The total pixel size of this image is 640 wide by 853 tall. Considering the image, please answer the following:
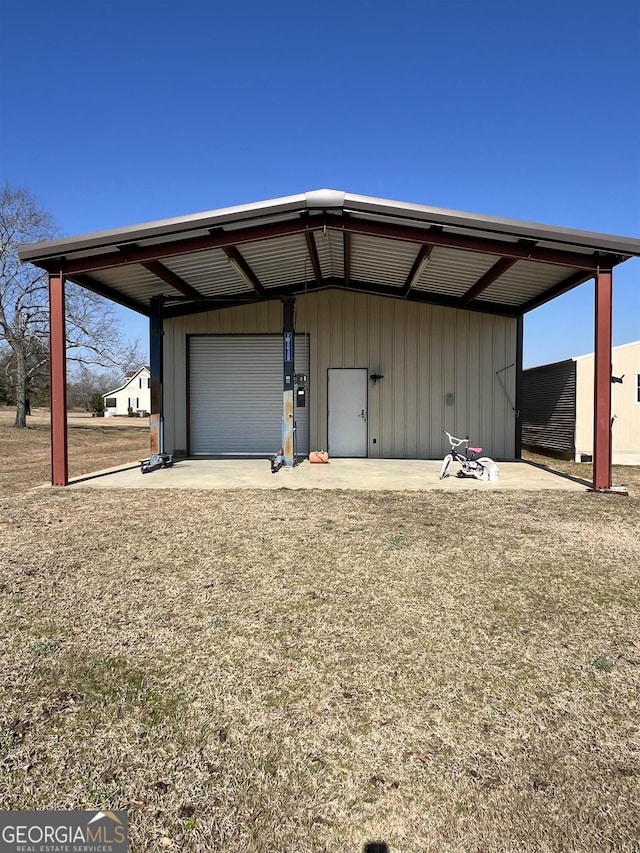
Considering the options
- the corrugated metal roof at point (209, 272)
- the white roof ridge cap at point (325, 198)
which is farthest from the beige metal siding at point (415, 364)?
the white roof ridge cap at point (325, 198)

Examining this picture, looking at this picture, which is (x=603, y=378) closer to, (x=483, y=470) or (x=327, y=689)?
(x=483, y=470)

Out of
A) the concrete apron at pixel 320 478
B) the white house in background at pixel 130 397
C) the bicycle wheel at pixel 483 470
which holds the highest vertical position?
the white house in background at pixel 130 397

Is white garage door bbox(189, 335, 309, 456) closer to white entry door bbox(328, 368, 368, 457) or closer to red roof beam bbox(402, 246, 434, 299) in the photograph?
white entry door bbox(328, 368, 368, 457)

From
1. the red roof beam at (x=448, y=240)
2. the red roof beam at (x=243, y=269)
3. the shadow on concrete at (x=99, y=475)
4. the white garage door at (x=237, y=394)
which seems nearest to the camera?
the red roof beam at (x=448, y=240)

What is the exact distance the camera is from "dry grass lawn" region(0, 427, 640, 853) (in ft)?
5.65

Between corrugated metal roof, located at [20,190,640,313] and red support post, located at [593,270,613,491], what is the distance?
1.21 feet

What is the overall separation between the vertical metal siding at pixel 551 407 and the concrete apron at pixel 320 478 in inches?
76.8

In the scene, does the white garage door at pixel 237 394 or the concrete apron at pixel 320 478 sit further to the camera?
the white garage door at pixel 237 394

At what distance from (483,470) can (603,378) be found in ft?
8.53

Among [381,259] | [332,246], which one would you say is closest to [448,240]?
[381,259]

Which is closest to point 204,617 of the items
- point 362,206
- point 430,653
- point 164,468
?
point 430,653

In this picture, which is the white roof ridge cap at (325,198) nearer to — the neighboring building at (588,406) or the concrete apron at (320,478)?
the concrete apron at (320,478)

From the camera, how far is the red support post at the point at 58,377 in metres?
7.72

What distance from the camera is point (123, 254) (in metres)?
7.95
